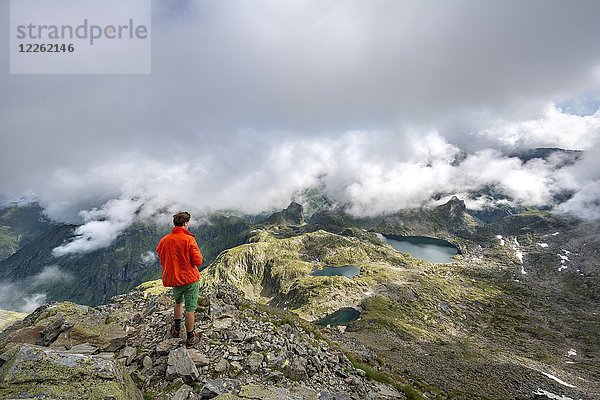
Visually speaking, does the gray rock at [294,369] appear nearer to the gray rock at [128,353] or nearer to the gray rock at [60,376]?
the gray rock at [128,353]

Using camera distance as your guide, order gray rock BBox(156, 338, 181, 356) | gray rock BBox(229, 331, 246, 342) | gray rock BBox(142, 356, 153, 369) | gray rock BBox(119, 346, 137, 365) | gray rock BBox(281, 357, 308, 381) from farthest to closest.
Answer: gray rock BBox(229, 331, 246, 342) → gray rock BBox(281, 357, 308, 381) → gray rock BBox(156, 338, 181, 356) → gray rock BBox(119, 346, 137, 365) → gray rock BBox(142, 356, 153, 369)

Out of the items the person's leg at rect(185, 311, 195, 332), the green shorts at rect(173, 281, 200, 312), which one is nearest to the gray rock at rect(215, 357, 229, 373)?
the person's leg at rect(185, 311, 195, 332)

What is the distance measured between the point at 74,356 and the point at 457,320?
580ft

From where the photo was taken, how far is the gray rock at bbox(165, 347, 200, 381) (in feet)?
35.3

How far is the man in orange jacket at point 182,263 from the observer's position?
39.3 feet

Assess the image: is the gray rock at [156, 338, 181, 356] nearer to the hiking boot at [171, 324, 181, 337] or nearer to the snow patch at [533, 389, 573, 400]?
the hiking boot at [171, 324, 181, 337]

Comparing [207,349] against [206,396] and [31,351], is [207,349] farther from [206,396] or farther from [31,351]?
[31,351]

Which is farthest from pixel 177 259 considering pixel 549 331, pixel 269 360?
pixel 549 331

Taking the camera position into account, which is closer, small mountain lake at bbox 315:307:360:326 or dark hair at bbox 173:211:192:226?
dark hair at bbox 173:211:192:226

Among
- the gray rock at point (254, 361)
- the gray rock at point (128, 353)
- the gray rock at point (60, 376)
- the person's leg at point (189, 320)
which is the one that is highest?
the gray rock at point (60, 376)

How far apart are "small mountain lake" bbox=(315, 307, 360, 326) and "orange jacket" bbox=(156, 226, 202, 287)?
499 ft

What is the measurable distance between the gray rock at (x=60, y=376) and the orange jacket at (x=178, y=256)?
387cm

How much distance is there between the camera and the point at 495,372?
175 ft

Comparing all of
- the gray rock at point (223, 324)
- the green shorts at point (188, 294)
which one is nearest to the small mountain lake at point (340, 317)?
the gray rock at point (223, 324)
